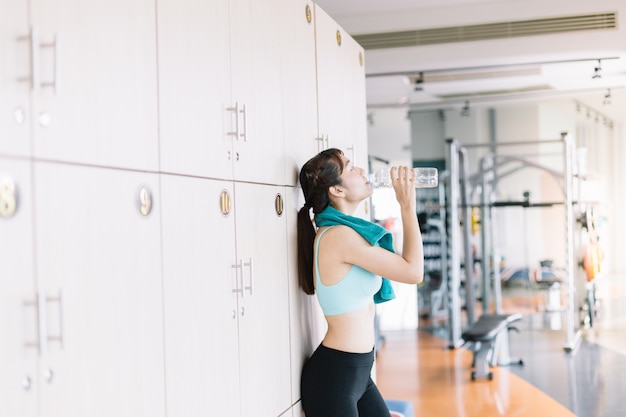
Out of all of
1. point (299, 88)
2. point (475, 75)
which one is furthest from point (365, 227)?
point (475, 75)

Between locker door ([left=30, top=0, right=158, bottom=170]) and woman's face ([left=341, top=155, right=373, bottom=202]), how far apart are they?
1.10 m

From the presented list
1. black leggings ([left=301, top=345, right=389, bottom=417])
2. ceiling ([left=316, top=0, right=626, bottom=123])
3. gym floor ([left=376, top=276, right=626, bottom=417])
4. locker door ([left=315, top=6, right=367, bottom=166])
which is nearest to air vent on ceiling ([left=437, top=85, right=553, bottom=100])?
ceiling ([left=316, top=0, right=626, bottom=123])

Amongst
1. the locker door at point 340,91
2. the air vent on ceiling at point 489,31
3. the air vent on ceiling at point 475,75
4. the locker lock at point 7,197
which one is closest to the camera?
the locker lock at point 7,197

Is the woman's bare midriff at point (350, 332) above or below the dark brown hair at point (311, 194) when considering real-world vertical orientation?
below

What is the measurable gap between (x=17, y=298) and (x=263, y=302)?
1.28 metres

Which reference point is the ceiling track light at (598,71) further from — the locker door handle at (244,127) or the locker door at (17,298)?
the locker door at (17,298)

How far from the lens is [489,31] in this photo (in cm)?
652

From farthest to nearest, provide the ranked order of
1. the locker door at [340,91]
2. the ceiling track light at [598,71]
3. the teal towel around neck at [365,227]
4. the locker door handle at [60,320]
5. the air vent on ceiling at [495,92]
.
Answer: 1. the air vent on ceiling at [495,92]
2. the ceiling track light at [598,71]
3. the locker door at [340,91]
4. the teal towel around neck at [365,227]
5. the locker door handle at [60,320]

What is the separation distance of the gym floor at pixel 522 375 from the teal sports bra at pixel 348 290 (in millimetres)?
2623

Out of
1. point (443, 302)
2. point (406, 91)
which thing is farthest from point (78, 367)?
point (443, 302)

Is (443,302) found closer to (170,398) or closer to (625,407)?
(625,407)

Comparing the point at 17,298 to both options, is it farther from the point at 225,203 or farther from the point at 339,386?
the point at 339,386

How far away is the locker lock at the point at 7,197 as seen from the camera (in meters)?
1.26

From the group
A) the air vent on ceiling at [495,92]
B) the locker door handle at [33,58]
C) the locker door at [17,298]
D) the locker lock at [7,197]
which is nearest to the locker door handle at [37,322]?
the locker door at [17,298]
